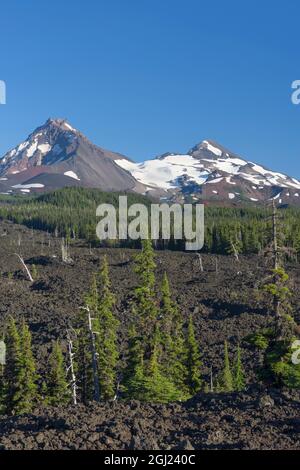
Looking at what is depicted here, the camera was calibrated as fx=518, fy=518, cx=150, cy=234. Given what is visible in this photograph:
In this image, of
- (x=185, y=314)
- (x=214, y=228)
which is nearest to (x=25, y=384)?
(x=185, y=314)

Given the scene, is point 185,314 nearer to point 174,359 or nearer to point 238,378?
point 238,378

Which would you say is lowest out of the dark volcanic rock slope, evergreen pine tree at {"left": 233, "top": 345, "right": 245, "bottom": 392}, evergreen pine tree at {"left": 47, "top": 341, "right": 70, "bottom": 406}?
evergreen pine tree at {"left": 233, "top": 345, "right": 245, "bottom": 392}

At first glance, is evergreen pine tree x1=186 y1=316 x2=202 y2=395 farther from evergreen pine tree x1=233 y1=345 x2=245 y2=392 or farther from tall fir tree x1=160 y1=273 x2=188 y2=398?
evergreen pine tree x1=233 y1=345 x2=245 y2=392

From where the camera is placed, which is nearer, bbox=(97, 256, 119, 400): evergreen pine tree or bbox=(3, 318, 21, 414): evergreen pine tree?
bbox=(3, 318, 21, 414): evergreen pine tree

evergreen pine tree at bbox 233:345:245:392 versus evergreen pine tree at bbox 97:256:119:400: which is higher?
evergreen pine tree at bbox 97:256:119:400

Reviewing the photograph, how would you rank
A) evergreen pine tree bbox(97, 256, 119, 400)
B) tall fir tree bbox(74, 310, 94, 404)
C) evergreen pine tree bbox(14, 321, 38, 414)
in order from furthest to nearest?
tall fir tree bbox(74, 310, 94, 404) < evergreen pine tree bbox(97, 256, 119, 400) < evergreen pine tree bbox(14, 321, 38, 414)

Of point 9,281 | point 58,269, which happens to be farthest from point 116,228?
point 9,281

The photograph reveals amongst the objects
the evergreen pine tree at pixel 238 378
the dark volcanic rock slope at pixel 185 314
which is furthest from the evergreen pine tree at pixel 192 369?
the dark volcanic rock slope at pixel 185 314

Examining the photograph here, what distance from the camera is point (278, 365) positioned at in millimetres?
22750

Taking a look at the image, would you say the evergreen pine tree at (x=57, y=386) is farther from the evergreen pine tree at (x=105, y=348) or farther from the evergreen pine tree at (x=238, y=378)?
the evergreen pine tree at (x=238, y=378)

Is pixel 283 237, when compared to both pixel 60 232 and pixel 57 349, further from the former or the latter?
pixel 60 232

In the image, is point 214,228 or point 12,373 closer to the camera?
point 12,373

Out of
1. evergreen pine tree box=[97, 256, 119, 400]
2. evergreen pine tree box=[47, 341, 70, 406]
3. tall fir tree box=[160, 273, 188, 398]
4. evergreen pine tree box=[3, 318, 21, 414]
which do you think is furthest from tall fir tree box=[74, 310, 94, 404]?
tall fir tree box=[160, 273, 188, 398]

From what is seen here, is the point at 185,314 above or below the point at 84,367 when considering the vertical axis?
above
